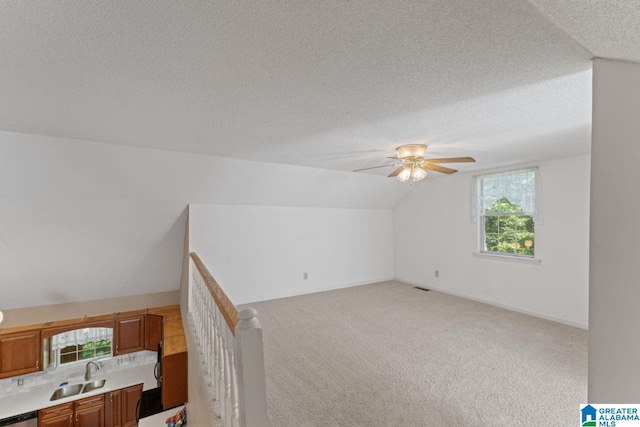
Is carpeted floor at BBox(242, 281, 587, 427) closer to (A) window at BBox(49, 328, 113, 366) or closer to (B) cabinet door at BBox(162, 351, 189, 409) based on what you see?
(B) cabinet door at BBox(162, 351, 189, 409)

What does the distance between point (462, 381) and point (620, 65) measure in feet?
7.64

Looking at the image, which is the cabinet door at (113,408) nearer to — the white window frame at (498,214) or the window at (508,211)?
the white window frame at (498,214)

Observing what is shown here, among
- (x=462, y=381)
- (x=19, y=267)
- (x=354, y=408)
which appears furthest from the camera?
(x=19, y=267)

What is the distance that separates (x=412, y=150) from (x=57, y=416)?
18.7 ft

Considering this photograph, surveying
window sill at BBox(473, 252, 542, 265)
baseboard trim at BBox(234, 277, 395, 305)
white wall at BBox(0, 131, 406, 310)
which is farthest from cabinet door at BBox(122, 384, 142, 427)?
window sill at BBox(473, 252, 542, 265)

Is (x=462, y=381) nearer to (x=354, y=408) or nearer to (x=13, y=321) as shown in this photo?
(x=354, y=408)

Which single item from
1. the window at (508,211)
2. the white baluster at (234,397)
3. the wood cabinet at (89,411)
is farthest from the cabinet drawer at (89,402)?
the window at (508,211)

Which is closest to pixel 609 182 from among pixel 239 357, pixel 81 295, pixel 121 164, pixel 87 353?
pixel 239 357

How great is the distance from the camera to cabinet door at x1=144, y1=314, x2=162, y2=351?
14.2 ft

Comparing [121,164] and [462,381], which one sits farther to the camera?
[121,164]

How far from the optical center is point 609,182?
1150 mm

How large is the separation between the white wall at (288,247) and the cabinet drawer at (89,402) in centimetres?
226

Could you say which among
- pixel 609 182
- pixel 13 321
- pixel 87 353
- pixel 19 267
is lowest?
pixel 87 353

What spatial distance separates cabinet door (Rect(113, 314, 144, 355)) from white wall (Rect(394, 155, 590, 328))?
4817 mm
